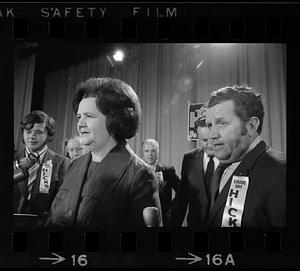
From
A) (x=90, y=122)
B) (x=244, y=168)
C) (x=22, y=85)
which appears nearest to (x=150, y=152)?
(x=90, y=122)

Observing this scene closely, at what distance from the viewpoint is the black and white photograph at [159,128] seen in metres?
3.19

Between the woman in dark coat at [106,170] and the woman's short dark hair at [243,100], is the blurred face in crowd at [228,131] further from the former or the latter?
the woman in dark coat at [106,170]

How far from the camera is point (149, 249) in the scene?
3.23 meters

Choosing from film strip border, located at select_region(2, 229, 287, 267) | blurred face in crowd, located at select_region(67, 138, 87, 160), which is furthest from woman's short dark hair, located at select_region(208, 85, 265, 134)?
blurred face in crowd, located at select_region(67, 138, 87, 160)

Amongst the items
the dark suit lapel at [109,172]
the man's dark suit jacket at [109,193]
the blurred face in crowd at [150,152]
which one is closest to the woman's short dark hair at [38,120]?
the man's dark suit jacket at [109,193]

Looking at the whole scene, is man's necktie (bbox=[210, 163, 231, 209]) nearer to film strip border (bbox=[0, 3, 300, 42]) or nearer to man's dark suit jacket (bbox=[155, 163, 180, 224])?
man's dark suit jacket (bbox=[155, 163, 180, 224])

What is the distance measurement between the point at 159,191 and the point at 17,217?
32.0 inches

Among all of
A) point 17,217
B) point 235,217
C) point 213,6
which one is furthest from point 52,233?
point 213,6

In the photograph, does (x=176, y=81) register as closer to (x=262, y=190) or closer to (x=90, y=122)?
(x=90, y=122)

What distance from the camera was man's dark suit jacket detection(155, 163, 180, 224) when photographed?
10.5ft

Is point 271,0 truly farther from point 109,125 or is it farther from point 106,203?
point 106,203

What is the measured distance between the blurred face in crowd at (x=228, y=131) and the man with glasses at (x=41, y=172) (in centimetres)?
85

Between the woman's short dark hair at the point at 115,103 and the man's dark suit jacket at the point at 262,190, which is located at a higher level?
the woman's short dark hair at the point at 115,103

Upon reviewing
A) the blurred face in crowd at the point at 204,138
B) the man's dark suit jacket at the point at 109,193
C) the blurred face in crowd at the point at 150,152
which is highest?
the blurred face in crowd at the point at 204,138
